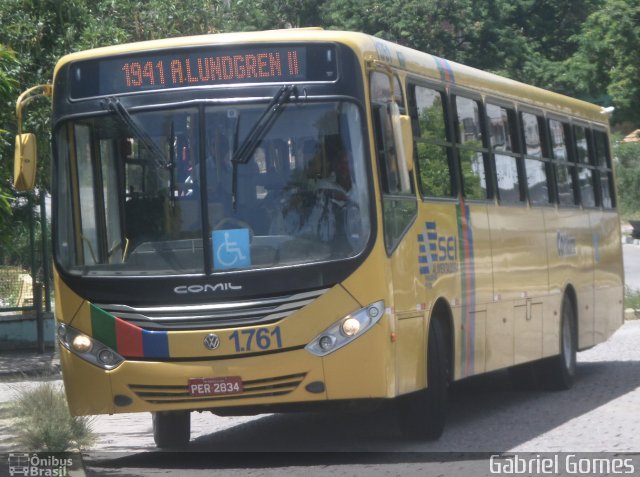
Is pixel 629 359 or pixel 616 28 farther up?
pixel 616 28

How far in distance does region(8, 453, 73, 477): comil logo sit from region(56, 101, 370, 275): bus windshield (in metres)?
1.40

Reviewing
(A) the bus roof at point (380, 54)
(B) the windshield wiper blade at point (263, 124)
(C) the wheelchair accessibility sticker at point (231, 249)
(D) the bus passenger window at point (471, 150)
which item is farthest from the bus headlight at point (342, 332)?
(D) the bus passenger window at point (471, 150)

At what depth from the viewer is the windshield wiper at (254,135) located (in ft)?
32.3

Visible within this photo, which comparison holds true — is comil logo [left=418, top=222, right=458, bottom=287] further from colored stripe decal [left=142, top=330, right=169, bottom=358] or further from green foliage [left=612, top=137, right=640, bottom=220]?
green foliage [left=612, top=137, right=640, bottom=220]

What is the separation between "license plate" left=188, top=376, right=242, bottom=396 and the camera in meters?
9.67

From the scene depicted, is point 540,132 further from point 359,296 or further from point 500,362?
point 359,296

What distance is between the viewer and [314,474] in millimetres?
9391

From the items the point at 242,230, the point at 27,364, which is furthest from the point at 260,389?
the point at 27,364

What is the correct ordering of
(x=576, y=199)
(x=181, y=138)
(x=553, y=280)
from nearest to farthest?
(x=181, y=138)
(x=553, y=280)
(x=576, y=199)

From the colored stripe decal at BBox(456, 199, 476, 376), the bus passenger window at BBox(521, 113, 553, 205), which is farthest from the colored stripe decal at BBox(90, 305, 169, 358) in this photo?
the bus passenger window at BBox(521, 113, 553, 205)

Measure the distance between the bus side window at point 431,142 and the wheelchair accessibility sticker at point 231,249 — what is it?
6.36 ft

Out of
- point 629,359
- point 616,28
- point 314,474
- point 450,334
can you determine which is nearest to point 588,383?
point 629,359

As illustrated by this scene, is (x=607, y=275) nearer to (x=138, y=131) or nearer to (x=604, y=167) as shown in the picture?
(x=604, y=167)

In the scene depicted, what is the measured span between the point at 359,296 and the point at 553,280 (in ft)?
18.9
